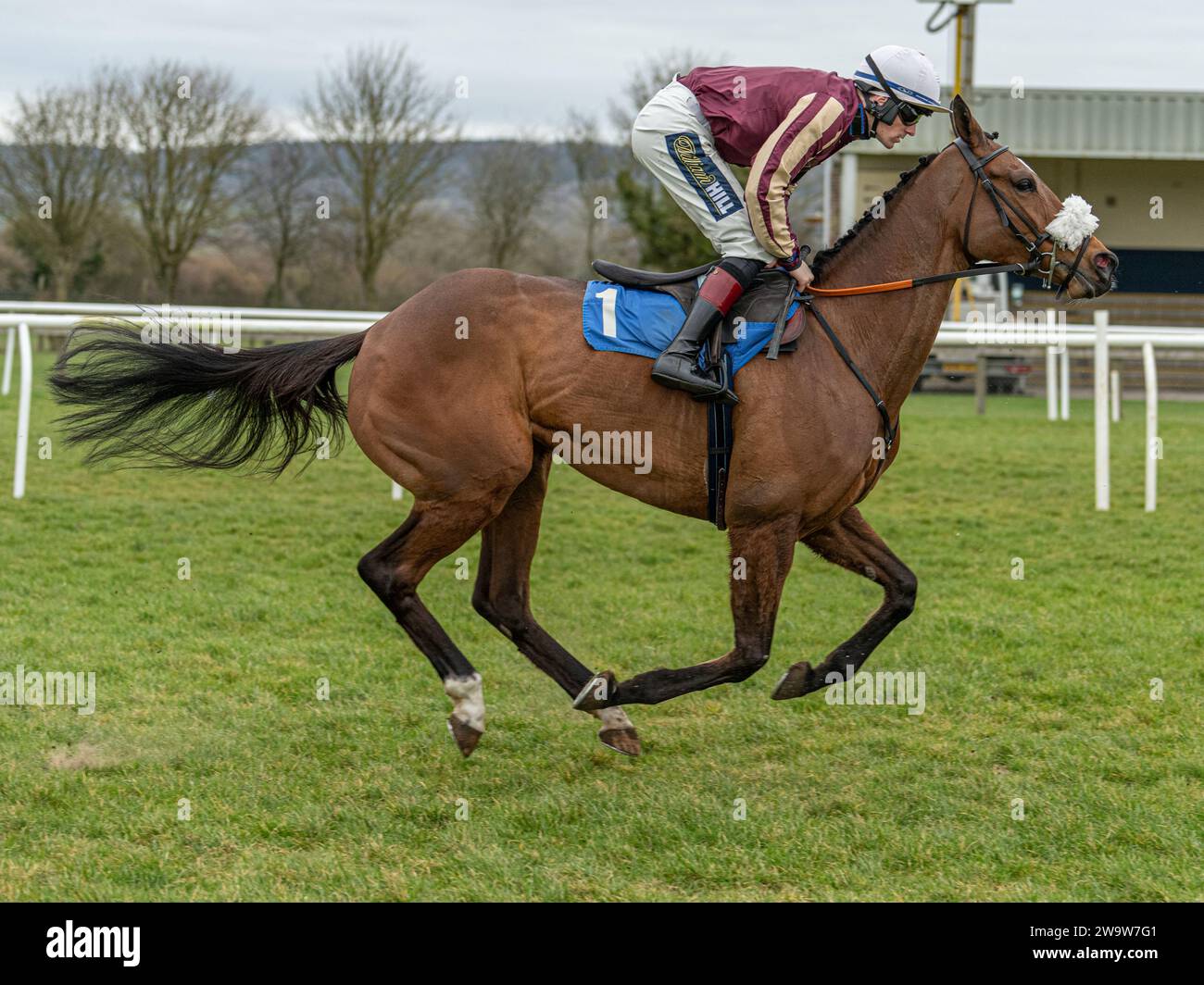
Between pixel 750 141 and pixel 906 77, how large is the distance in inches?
21.6

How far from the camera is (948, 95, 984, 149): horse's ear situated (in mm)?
4238

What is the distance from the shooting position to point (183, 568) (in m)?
6.84

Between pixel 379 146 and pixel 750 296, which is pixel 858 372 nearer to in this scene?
pixel 750 296

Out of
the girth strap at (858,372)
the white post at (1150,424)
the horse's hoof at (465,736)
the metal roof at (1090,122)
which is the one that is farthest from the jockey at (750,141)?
the metal roof at (1090,122)

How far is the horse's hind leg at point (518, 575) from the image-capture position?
4645mm

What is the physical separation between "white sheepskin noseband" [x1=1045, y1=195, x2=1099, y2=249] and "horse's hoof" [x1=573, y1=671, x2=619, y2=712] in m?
2.04

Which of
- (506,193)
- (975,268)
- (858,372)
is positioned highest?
(506,193)

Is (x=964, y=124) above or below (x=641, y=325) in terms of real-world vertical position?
above

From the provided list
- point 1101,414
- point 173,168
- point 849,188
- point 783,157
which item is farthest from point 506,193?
point 783,157

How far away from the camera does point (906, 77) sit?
14.1ft

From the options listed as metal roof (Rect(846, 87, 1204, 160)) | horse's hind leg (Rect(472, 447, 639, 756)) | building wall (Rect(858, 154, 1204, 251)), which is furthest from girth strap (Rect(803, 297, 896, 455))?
metal roof (Rect(846, 87, 1204, 160))
